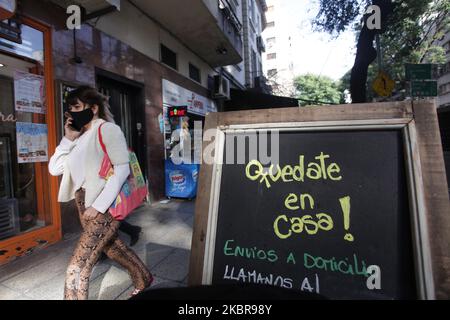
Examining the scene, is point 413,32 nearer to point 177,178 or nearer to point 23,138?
point 177,178

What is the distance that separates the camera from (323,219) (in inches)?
50.6

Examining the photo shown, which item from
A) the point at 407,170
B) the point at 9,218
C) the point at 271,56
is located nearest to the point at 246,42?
the point at 9,218

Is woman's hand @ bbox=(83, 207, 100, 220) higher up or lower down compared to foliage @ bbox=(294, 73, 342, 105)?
lower down

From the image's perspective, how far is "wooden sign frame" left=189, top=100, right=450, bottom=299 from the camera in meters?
1.08

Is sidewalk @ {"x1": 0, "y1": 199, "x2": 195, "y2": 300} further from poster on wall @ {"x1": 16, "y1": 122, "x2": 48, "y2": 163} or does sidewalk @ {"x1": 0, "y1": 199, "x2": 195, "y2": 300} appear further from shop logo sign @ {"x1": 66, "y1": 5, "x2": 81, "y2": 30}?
shop logo sign @ {"x1": 66, "y1": 5, "x2": 81, "y2": 30}

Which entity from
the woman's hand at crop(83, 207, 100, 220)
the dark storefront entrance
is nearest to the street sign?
the dark storefront entrance

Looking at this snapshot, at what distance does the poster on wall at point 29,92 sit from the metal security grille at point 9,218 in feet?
4.17

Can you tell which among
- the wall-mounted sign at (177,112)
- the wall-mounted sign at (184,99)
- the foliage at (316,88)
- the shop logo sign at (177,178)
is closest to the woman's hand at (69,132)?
the shop logo sign at (177,178)

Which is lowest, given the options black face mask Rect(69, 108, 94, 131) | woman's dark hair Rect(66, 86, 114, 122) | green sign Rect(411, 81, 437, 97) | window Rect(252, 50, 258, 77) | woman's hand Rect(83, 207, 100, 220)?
woman's hand Rect(83, 207, 100, 220)

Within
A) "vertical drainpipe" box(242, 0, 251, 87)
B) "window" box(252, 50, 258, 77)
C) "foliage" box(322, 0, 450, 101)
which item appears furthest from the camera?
"window" box(252, 50, 258, 77)

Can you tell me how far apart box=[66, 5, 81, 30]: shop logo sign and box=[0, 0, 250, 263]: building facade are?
8 centimetres

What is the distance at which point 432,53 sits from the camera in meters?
24.0
